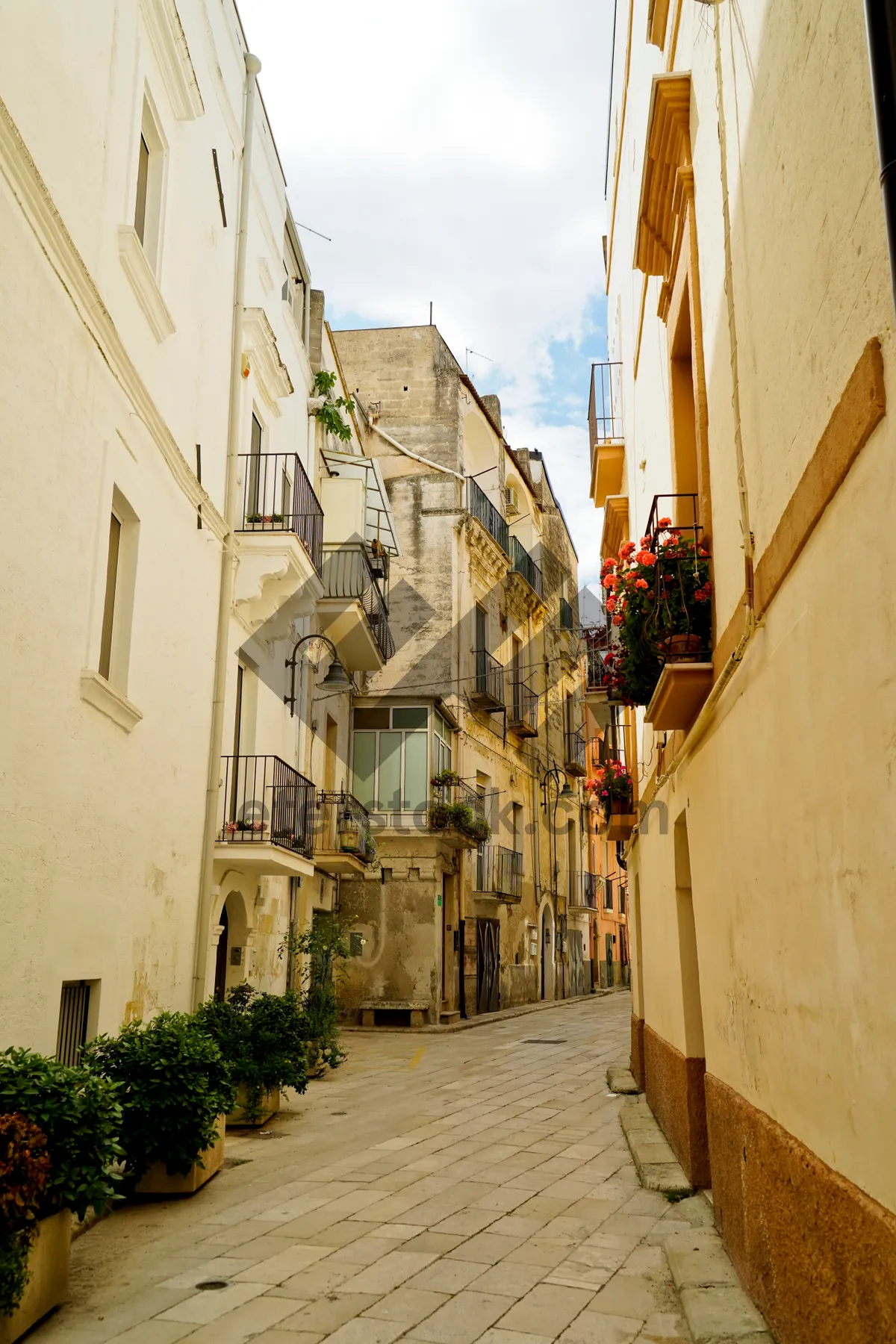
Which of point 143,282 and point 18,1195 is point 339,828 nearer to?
point 143,282

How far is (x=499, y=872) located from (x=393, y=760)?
604cm

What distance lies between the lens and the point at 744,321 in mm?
4898

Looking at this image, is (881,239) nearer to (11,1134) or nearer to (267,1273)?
(11,1134)

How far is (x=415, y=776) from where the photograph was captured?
72.3 feet

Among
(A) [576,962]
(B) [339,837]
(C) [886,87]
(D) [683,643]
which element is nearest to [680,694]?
(D) [683,643]

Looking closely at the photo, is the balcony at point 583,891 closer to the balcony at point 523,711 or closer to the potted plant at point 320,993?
the balcony at point 523,711

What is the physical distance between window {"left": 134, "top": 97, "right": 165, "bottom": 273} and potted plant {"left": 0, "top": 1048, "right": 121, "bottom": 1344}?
6.05 meters

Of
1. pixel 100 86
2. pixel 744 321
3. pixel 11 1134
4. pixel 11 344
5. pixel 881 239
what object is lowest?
pixel 11 1134

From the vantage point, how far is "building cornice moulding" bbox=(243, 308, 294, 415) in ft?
37.8

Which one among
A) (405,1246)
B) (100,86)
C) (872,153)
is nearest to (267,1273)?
(405,1246)

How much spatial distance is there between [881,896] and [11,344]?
16.5 ft

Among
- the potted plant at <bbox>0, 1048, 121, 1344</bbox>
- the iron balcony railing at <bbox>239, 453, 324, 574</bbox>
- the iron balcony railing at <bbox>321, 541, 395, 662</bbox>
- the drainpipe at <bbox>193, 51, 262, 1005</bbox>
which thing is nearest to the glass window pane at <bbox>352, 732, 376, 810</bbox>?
the iron balcony railing at <bbox>321, 541, 395, 662</bbox>

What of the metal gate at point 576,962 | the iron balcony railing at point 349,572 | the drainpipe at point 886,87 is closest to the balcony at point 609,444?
the iron balcony railing at point 349,572

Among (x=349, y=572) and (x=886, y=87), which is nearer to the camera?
(x=886, y=87)
